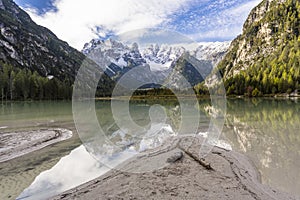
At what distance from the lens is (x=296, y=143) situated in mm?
17703

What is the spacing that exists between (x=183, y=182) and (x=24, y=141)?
45.7ft

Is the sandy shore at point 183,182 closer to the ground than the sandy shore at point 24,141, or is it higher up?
closer to the ground

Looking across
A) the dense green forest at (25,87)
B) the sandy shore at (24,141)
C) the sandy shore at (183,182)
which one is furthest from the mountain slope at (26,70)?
the sandy shore at (183,182)

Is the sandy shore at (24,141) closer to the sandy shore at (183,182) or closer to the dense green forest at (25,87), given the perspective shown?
the sandy shore at (183,182)

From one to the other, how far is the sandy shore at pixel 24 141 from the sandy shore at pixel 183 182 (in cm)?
744

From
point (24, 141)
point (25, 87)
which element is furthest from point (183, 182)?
point (25, 87)

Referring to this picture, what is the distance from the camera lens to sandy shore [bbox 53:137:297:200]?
846cm

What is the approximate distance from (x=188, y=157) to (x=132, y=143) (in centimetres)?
628

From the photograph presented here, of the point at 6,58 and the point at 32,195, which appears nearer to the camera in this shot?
the point at 32,195

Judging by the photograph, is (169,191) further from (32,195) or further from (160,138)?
(160,138)

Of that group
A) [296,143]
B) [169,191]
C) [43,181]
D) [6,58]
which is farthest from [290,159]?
[6,58]

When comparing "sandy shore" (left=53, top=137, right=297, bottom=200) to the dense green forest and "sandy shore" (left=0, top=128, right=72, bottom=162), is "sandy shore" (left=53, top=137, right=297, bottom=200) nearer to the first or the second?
"sandy shore" (left=0, top=128, right=72, bottom=162)

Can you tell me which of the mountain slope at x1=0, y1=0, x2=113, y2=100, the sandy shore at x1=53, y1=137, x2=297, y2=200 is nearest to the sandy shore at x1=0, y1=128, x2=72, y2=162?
the sandy shore at x1=53, y1=137, x2=297, y2=200

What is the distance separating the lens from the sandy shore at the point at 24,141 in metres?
15.1
